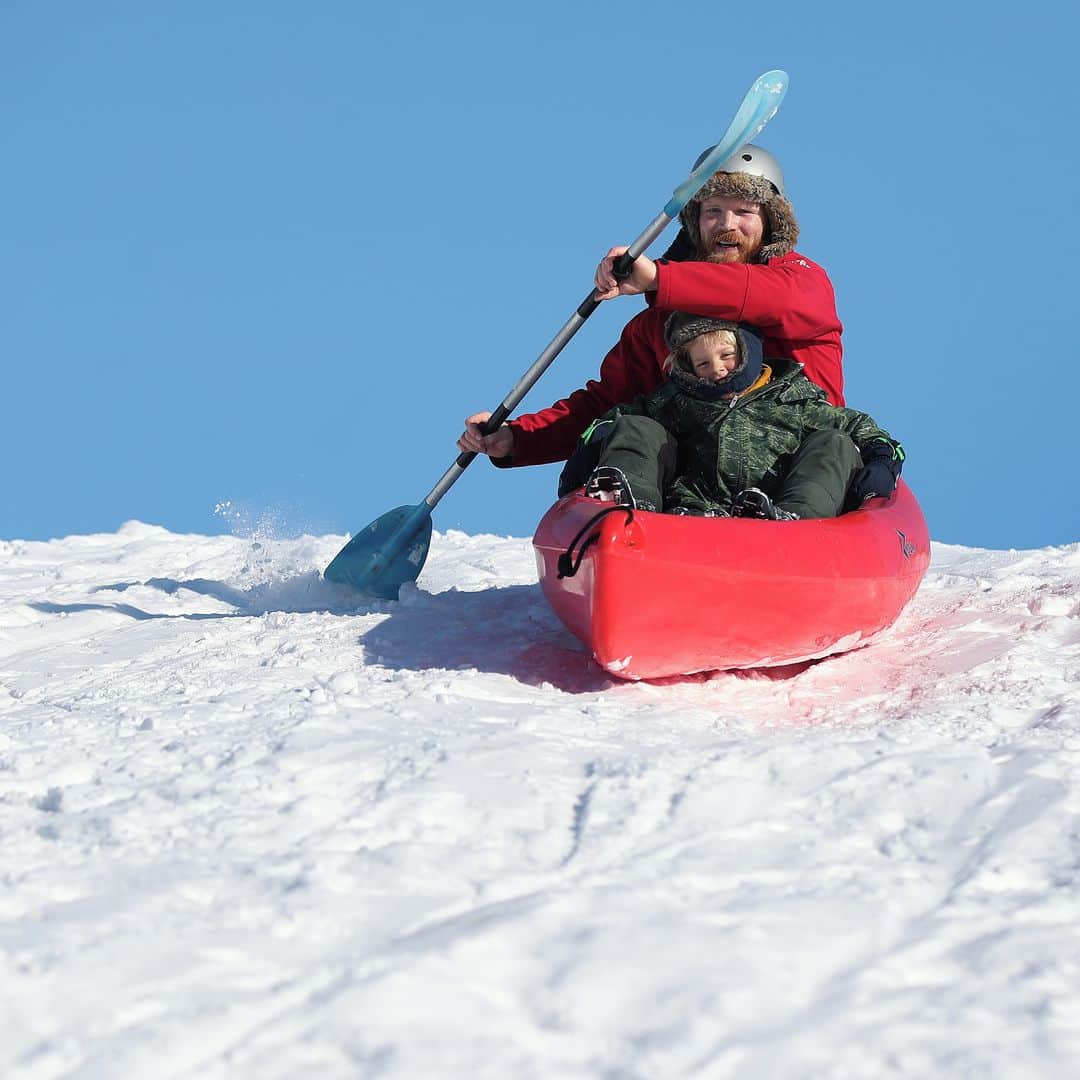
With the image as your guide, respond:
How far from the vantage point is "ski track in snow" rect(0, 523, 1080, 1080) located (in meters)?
1.91

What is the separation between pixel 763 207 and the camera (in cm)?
458

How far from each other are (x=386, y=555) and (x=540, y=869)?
3.00 meters

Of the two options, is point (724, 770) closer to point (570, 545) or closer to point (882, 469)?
point (570, 545)

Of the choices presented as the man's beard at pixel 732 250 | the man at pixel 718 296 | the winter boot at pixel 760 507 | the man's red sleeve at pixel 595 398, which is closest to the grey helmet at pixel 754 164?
the man at pixel 718 296

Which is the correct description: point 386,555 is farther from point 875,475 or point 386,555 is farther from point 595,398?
point 875,475

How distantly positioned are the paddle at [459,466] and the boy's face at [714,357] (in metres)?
0.41

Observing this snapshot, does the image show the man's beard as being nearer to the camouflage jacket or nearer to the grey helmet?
the grey helmet

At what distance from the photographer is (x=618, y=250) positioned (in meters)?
4.21

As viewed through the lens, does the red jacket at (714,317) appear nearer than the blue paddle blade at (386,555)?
Yes

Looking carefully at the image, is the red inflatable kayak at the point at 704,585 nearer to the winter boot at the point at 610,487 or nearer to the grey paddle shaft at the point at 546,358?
the winter boot at the point at 610,487

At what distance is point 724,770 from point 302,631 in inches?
78.5

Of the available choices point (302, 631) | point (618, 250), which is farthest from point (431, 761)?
point (618, 250)

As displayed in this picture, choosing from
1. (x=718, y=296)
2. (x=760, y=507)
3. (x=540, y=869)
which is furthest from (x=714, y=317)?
(x=540, y=869)

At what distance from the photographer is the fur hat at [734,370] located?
13.5 feet
